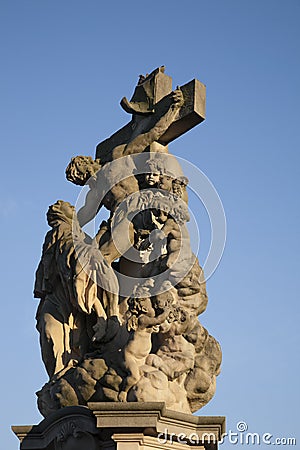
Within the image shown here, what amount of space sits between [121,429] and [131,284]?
1.91m

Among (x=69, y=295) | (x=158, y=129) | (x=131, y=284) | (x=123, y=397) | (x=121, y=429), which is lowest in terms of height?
(x=121, y=429)

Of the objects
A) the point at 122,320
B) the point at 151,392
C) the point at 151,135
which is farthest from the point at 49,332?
the point at 151,135


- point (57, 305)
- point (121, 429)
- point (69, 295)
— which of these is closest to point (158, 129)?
point (69, 295)

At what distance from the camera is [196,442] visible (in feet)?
33.8

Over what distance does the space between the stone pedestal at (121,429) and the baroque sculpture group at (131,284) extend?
0.26 meters

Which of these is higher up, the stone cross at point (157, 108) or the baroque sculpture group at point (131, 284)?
the stone cross at point (157, 108)

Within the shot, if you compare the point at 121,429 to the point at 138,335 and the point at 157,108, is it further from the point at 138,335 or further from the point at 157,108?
the point at 157,108

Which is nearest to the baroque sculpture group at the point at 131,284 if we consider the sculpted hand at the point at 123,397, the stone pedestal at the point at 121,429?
the sculpted hand at the point at 123,397

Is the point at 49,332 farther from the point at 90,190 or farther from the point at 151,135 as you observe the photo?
the point at 151,135

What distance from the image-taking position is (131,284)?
11008 mm

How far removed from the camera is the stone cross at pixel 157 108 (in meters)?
11.8

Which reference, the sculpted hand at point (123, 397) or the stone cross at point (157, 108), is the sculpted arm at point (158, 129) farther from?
the sculpted hand at point (123, 397)

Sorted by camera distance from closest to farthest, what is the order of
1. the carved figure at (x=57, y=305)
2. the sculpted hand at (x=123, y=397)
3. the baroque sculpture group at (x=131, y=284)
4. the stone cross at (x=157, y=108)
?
1. the sculpted hand at (x=123, y=397)
2. the baroque sculpture group at (x=131, y=284)
3. the carved figure at (x=57, y=305)
4. the stone cross at (x=157, y=108)

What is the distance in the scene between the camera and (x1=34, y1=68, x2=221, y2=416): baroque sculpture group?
10.2 metres
